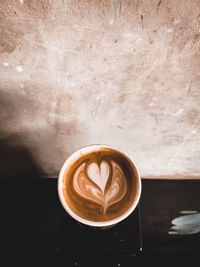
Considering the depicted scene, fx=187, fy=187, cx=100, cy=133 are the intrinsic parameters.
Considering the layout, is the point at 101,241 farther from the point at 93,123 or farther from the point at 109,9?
the point at 109,9

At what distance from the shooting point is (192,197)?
1521mm

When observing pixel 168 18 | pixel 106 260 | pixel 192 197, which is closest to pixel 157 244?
pixel 192 197

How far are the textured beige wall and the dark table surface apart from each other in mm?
346

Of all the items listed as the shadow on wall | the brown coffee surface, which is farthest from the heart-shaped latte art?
the shadow on wall

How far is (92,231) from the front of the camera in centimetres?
96

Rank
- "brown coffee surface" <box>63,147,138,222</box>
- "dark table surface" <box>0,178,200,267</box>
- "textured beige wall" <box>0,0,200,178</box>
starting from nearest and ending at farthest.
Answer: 1. "textured beige wall" <box>0,0,200,178</box>
2. "brown coffee surface" <box>63,147,138,222</box>
3. "dark table surface" <box>0,178,200,267</box>

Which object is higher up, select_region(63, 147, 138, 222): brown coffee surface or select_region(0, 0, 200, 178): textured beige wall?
select_region(0, 0, 200, 178): textured beige wall

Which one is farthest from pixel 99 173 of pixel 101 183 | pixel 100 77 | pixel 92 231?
pixel 100 77

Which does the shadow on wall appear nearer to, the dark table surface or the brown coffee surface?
the dark table surface

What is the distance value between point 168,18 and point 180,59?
0.57 ft

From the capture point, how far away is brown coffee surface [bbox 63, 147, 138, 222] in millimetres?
808

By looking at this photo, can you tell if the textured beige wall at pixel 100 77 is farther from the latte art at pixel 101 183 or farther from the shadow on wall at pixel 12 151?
the latte art at pixel 101 183

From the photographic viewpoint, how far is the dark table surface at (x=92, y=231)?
95 centimetres

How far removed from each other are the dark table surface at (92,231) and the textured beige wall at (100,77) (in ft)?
1.14
